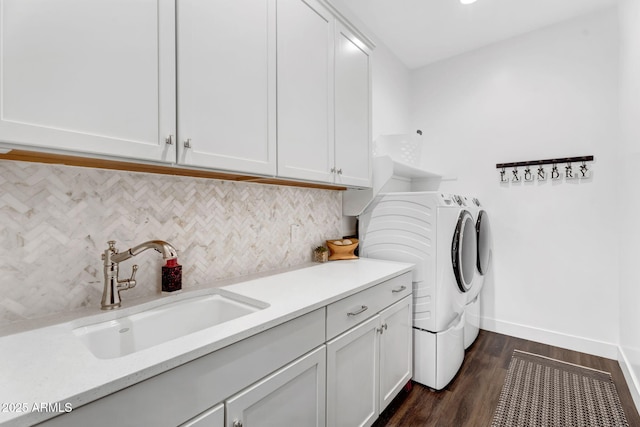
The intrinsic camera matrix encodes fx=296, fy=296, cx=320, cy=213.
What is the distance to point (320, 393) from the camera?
1231 millimetres

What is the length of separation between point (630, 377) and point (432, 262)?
5.13 ft

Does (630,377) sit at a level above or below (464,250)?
below

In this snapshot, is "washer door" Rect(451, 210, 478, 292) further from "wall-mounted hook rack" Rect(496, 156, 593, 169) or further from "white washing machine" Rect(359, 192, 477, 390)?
"wall-mounted hook rack" Rect(496, 156, 593, 169)

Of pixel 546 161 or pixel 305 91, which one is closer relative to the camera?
pixel 305 91

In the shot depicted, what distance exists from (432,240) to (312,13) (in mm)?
1571

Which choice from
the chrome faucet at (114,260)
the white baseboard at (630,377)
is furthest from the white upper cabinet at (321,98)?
the white baseboard at (630,377)

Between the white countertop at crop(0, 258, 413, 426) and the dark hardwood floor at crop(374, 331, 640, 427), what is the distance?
3.60ft

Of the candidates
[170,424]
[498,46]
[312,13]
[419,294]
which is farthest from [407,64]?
[170,424]

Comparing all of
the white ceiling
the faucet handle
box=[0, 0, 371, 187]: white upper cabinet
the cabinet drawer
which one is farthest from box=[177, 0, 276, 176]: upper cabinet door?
the white ceiling

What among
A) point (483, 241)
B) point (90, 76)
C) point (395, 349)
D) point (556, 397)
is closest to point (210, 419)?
point (90, 76)

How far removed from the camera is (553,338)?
269 cm

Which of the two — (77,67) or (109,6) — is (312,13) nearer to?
(109,6)

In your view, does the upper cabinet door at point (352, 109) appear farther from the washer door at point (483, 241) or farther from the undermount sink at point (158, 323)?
the washer door at point (483, 241)

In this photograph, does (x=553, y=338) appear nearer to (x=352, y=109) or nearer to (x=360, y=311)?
(x=360, y=311)
